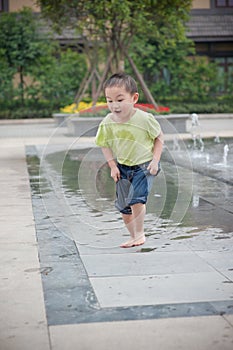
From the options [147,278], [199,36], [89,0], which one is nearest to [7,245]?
[147,278]

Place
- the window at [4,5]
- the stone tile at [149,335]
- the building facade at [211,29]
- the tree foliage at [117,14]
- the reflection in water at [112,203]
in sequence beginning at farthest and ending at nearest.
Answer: the building facade at [211,29]
the window at [4,5]
the tree foliage at [117,14]
the reflection in water at [112,203]
the stone tile at [149,335]

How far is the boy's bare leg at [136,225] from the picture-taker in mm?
6570

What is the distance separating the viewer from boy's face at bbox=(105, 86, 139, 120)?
246 inches

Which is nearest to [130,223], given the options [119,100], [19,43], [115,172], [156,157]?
[115,172]

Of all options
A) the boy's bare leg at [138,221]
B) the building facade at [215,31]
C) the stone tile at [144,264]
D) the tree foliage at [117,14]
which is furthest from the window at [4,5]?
the stone tile at [144,264]

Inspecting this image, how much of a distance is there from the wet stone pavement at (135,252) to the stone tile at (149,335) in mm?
128

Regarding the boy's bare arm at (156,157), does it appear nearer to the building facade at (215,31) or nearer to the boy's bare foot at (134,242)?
the boy's bare foot at (134,242)

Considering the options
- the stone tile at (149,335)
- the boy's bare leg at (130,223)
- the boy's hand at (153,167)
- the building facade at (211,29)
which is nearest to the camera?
the stone tile at (149,335)

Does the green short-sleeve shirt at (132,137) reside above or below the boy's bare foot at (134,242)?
above

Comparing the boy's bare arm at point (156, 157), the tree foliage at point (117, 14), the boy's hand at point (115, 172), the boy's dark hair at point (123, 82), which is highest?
the tree foliage at point (117, 14)

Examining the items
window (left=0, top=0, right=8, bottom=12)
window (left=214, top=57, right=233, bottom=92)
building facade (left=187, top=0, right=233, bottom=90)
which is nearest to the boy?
window (left=214, top=57, right=233, bottom=92)

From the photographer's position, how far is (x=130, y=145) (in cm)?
643

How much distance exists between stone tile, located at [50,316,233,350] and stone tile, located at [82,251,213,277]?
3.94 ft

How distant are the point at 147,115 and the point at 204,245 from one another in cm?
117
